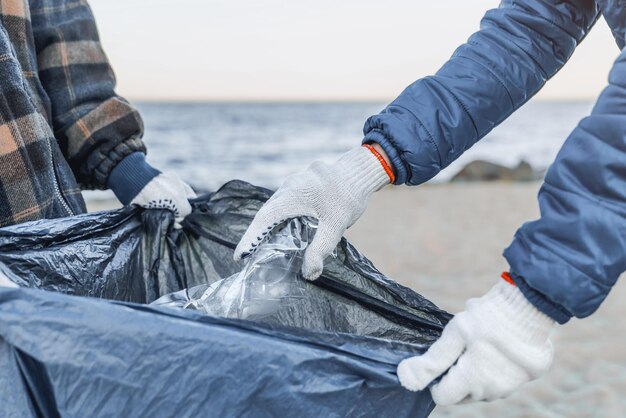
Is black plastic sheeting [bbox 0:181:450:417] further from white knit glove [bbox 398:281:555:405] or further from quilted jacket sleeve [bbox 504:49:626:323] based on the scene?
quilted jacket sleeve [bbox 504:49:626:323]

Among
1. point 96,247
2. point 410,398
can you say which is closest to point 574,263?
point 410,398

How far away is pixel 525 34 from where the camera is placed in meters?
1.36

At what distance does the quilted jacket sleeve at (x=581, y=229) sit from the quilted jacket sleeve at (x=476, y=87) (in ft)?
1.32

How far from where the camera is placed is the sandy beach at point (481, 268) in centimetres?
259

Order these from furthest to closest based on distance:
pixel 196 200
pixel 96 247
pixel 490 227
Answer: pixel 490 227
pixel 196 200
pixel 96 247

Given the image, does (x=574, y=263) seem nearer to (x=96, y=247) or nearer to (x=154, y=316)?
(x=154, y=316)

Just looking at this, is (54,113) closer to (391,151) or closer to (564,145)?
(391,151)

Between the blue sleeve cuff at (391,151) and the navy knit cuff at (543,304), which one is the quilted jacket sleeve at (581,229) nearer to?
the navy knit cuff at (543,304)

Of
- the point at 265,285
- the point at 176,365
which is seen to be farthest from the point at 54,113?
the point at 176,365

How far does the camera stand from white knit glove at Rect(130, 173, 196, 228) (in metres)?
1.52

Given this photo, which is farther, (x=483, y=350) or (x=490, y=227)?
(x=490, y=227)

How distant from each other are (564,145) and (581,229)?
0.14 m

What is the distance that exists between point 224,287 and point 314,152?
15937 millimetres

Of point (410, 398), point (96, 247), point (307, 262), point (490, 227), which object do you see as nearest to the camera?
point (410, 398)
